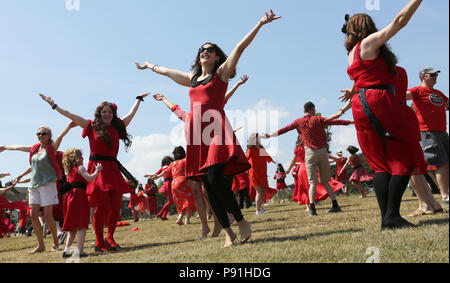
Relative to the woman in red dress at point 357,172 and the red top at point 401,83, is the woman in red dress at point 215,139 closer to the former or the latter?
the red top at point 401,83

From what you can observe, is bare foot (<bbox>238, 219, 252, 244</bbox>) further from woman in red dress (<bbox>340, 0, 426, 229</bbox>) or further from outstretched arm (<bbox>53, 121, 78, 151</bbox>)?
outstretched arm (<bbox>53, 121, 78, 151</bbox>)

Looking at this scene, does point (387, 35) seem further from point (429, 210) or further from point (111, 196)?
point (111, 196)

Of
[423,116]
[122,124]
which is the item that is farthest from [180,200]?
[423,116]

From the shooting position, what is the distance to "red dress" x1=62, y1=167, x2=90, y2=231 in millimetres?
5820

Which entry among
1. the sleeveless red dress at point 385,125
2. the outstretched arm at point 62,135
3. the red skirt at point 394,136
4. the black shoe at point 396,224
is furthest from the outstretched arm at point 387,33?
the outstretched arm at point 62,135

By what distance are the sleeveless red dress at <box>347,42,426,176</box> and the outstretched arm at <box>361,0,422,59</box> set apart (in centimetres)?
10

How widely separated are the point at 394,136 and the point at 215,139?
1.92 meters

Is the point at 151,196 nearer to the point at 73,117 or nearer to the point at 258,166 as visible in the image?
the point at 258,166

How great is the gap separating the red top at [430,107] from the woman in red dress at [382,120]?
6.31 ft

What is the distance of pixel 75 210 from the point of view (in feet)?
19.3

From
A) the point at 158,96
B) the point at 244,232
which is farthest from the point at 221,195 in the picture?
the point at 158,96

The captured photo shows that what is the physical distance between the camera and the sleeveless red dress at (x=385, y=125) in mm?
4250

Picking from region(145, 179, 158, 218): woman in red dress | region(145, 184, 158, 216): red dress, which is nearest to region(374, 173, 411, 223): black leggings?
region(145, 179, 158, 218): woman in red dress
